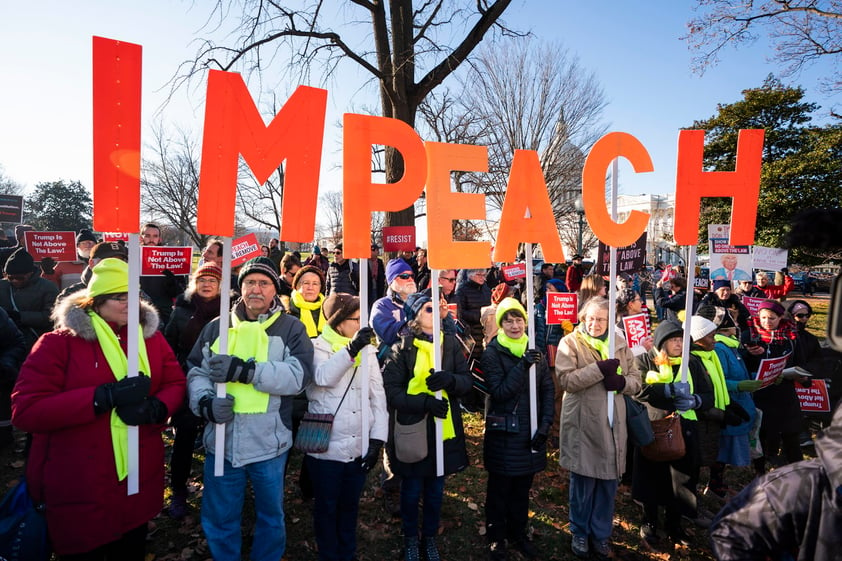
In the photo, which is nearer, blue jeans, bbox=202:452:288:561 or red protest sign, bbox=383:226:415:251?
blue jeans, bbox=202:452:288:561

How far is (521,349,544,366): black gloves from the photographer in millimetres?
3623

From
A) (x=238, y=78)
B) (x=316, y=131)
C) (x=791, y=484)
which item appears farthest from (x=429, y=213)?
(x=791, y=484)

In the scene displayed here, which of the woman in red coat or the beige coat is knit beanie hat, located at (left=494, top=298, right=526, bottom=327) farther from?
the woman in red coat

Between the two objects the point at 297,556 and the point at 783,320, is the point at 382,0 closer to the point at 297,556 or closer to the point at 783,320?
the point at 783,320

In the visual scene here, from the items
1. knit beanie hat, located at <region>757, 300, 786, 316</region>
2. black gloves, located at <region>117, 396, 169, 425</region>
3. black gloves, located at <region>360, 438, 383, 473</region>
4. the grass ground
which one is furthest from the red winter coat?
knit beanie hat, located at <region>757, 300, 786, 316</region>

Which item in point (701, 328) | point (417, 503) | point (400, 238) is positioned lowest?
point (417, 503)

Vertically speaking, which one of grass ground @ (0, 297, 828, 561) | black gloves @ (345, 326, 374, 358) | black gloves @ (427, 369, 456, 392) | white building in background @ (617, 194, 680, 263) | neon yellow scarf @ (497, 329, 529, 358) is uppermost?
white building in background @ (617, 194, 680, 263)

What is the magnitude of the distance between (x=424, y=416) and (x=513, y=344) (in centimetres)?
98

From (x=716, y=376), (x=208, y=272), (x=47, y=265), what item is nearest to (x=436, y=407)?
(x=208, y=272)

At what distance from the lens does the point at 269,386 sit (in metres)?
2.90

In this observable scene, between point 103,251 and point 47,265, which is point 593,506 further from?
point 47,265

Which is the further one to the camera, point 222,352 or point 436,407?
point 436,407

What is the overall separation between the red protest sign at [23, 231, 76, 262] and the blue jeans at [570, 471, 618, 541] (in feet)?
27.3

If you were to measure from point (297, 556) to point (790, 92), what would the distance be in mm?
28071
